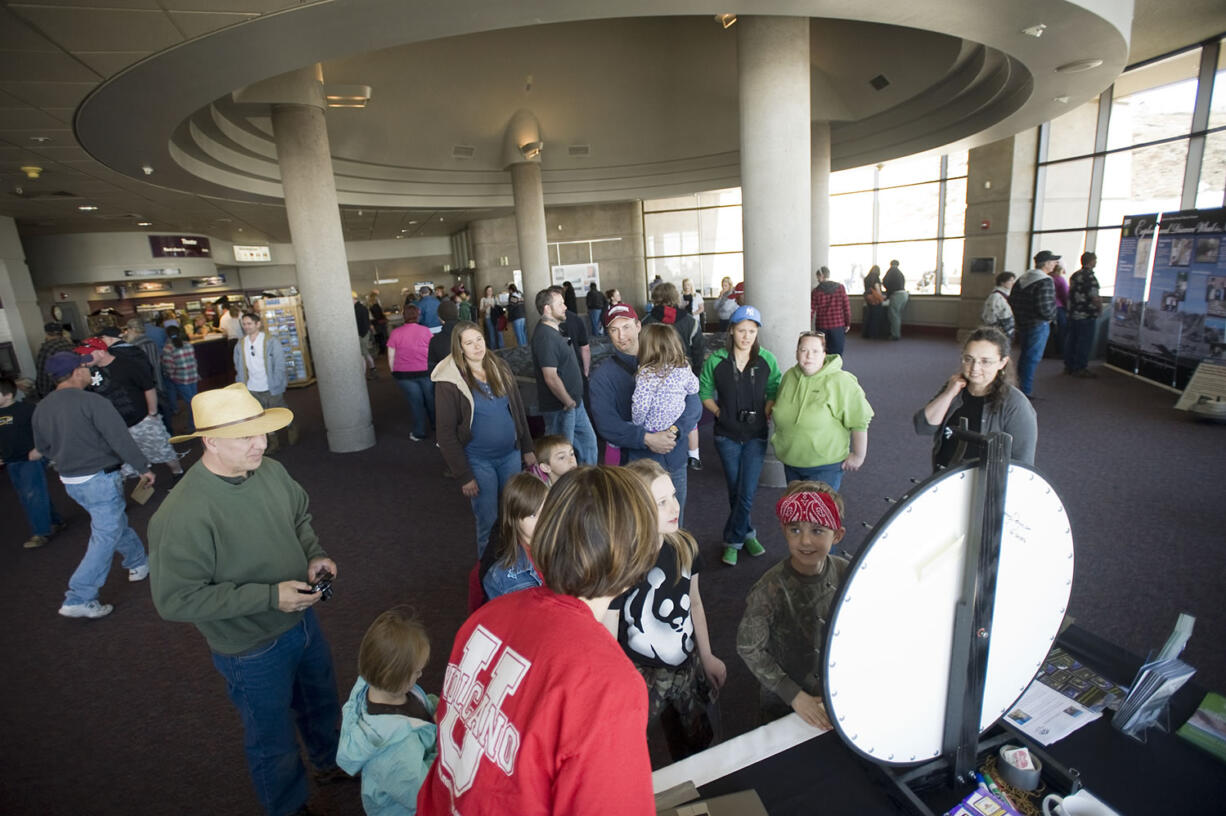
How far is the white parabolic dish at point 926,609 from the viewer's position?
887 millimetres

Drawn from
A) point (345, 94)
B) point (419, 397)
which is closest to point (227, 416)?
point (419, 397)

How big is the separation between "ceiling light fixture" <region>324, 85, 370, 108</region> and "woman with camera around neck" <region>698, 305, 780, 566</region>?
6108 mm

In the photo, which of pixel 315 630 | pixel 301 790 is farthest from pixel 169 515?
pixel 301 790

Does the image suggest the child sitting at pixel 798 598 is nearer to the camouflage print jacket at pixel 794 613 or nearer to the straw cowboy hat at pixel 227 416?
the camouflage print jacket at pixel 794 613

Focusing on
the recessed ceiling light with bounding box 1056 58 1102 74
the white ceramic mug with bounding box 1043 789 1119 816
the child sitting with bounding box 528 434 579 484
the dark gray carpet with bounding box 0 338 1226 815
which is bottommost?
the dark gray carpet with bounding box 0 338 1226 815

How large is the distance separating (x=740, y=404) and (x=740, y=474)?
1.54 feet

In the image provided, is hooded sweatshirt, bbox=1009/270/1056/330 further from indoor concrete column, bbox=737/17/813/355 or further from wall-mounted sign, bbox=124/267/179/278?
wall-mounted sign, bbox=124/267/179/278

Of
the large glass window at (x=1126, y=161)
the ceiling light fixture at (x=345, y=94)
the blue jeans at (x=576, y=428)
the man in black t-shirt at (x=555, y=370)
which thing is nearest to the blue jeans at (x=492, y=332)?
the ceiling light fixture at (x=345, y=94)

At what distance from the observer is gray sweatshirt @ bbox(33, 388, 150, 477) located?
3.77 m

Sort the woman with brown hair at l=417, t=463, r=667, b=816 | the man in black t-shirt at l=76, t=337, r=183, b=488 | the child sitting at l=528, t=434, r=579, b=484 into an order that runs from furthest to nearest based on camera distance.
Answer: the man in black t-shirt at l=76, t=337, r=183, b=488 → the child sitting at l=528, t=434, r=579, b=484 → the woman with brown hair at l=417, t=463, r=667, b=816

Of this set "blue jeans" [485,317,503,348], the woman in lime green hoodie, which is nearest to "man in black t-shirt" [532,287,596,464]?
the woman in lime green hoodie

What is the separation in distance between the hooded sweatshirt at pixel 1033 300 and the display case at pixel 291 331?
11111 millimetres

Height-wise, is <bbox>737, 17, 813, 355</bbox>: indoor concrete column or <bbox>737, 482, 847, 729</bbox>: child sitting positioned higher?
<bbox>737, 17, 813, 355</bbox>: indoor concrete column

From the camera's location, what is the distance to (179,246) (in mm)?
17141
